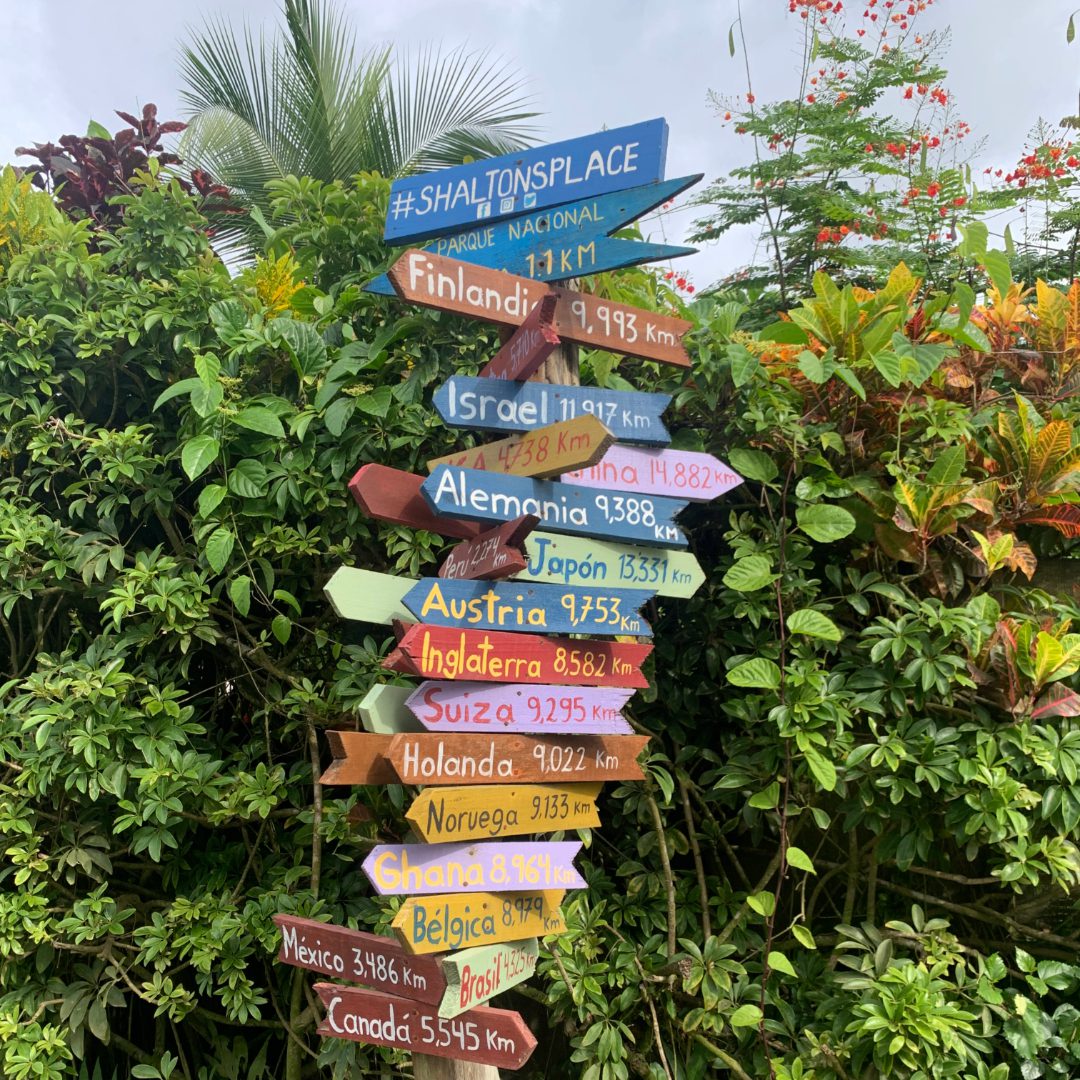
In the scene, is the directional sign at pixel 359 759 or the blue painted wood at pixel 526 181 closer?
the directional sign at pixel 359 759

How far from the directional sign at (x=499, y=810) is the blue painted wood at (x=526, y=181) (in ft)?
3.52

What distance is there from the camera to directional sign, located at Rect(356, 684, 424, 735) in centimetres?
144

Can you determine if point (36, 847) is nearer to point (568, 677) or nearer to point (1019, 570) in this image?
point (568, 677)

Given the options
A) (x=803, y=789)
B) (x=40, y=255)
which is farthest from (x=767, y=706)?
(x=40, y=255)

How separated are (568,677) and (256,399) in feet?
3.65

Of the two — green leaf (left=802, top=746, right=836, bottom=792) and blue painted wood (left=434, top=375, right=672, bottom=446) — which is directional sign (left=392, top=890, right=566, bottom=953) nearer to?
green leaf (left=802, top=746, right=836, bottom=792)

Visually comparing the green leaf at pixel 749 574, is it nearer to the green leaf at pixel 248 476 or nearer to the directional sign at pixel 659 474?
the directional sign at pixel 659 474

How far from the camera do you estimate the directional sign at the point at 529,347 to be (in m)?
1.51

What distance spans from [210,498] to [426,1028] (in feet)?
4.02

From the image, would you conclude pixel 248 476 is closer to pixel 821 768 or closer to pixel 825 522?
pixel 825 522

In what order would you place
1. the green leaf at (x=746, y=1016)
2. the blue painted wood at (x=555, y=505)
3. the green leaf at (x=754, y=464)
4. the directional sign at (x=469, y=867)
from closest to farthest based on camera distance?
the directional sign at (x=469, y=867), the blue painted wood at (x=555, y=505), the green leaf at (x=746, y=1016), the green leaf at (x=754, y=464)

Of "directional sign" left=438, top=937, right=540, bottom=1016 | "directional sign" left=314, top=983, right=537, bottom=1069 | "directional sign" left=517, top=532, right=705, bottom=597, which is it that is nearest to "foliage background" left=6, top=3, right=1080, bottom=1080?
"directional sign" left=517, top=532, right=705, bottom=597

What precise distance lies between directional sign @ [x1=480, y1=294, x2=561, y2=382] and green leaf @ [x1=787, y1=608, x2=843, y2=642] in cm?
79

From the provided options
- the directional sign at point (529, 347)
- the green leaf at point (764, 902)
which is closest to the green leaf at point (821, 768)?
the green leaf at point (764, 902)
